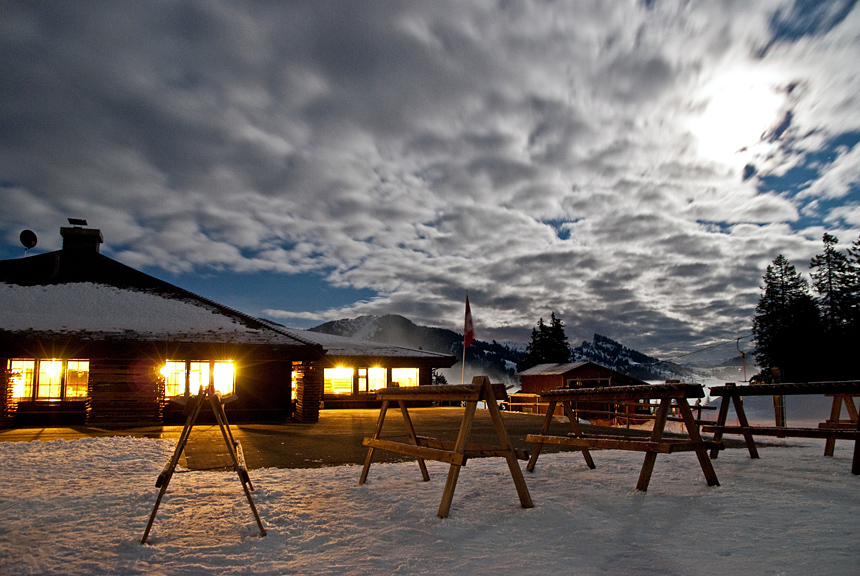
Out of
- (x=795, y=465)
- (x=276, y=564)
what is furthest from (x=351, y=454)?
(x=795, y=465)

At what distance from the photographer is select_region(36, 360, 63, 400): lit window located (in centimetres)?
1627

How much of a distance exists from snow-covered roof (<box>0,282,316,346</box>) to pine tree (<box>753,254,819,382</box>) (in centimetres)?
3434

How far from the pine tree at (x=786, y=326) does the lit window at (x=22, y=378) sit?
4019cm

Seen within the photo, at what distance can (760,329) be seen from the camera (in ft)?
162

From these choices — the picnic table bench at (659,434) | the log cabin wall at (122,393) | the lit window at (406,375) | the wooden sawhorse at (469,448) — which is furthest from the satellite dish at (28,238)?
the picnic table bench at (659,434)

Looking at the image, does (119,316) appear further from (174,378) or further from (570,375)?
(570,375)

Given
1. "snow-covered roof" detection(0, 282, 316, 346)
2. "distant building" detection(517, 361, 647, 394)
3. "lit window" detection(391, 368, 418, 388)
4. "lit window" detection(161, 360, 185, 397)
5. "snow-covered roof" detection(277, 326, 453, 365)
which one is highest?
"snow-covered roof" detection(0, 282, 316, 346)

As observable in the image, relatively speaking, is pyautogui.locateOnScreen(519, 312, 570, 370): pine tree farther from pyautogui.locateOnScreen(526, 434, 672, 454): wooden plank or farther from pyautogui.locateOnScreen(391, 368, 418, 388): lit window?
pyautogui.locateOnScreen(526, 434, 672, 454): wooden plank

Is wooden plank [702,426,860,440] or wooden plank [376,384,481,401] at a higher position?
wooden plank [376,384,481,401]

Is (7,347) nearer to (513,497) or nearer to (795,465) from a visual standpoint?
(513,497)

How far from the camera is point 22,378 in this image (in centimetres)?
1614

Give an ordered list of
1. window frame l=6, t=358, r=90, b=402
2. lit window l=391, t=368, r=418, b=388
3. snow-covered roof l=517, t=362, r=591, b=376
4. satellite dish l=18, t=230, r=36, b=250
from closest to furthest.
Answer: window frame l=6, t=358, r=90, b=402 < satellite dish l=18, t=230, r=36, b=250 < lit window l=391, t=368, r=418, b=388 < snow-covered roof l=517, t=362, r=591, b=376

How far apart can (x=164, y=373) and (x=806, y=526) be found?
59.2 feet

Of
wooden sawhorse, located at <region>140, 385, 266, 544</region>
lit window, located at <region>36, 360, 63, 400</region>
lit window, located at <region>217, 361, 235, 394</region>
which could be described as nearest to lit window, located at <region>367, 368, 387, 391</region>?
lit window, located at <region>217, 361, 235, 394</region>
